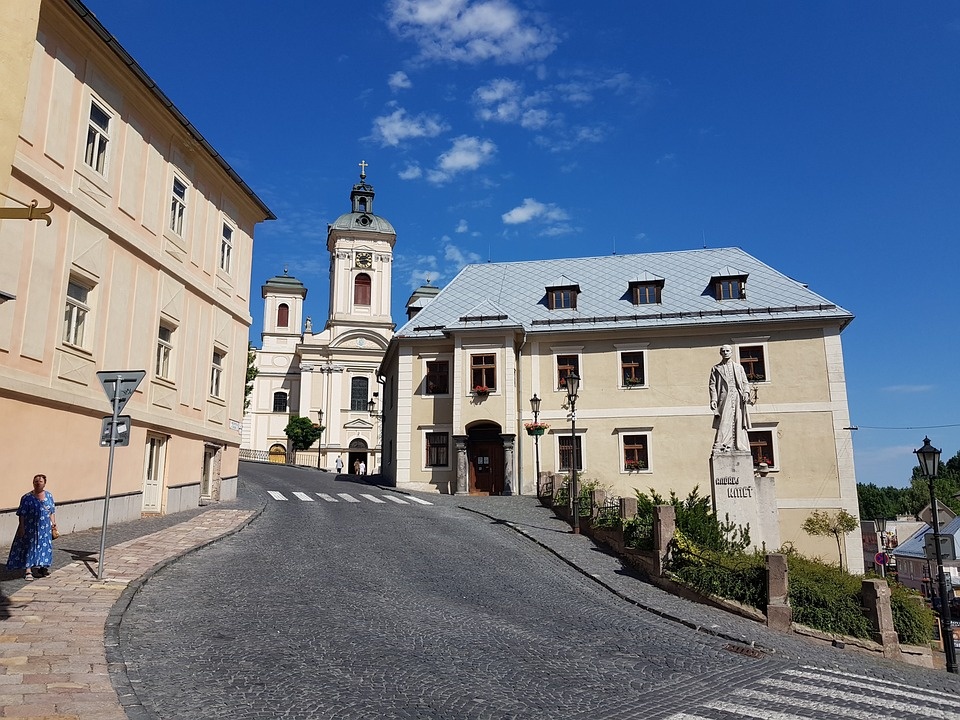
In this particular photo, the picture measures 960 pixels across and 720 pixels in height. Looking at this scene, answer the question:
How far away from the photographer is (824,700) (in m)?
8.18

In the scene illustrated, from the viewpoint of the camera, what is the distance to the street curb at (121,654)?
6168 mm

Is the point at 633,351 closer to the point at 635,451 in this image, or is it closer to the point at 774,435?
the point at 635,451

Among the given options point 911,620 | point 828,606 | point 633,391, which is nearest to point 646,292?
point 633,391

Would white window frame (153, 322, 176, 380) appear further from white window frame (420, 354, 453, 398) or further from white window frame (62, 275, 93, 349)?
white window frame (420, 354, 453, 398)

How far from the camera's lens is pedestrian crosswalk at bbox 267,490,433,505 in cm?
2464

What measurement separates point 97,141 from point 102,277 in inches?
113

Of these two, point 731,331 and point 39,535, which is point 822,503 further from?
point 39,535

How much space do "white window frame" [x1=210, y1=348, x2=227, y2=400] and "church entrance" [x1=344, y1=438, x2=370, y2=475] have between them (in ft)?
132

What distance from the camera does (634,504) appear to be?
18.0 m

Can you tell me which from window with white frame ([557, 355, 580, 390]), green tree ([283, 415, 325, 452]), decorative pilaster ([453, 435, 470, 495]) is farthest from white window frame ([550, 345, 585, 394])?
green tree ([283, 415, 325, 452])

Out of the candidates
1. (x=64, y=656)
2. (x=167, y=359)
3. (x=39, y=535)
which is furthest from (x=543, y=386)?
(x=64, y=656)

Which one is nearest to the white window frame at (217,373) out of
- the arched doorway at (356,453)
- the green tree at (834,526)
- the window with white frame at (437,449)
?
the window with white frame at (437,449)

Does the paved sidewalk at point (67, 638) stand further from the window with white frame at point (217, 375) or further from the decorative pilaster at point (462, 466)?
the decorative pilaster at point (462, 466)

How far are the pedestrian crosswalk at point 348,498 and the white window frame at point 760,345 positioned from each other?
14233 mm
